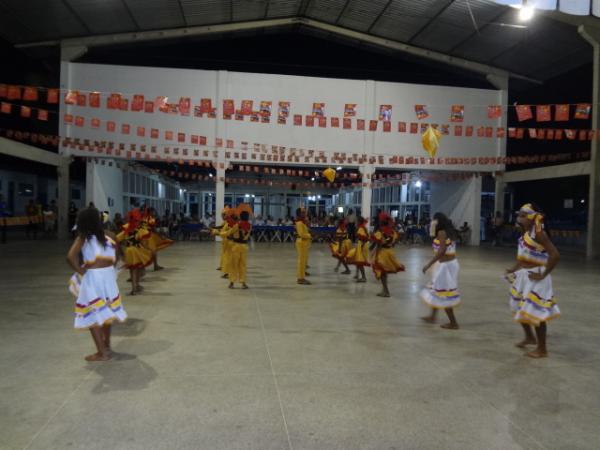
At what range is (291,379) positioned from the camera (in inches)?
159

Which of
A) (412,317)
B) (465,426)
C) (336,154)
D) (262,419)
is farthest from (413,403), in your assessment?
(336,154)

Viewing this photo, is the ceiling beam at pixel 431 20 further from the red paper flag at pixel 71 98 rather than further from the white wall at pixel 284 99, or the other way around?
the red paper flag at pixel 71 98

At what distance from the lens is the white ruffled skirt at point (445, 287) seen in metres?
5.86

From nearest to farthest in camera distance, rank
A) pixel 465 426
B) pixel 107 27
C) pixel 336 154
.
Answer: pixel 465 426 → pixel 107 27 → pixel 336 154

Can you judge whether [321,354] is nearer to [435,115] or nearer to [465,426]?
[465,426]

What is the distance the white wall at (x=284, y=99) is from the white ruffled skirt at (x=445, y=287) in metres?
15.8

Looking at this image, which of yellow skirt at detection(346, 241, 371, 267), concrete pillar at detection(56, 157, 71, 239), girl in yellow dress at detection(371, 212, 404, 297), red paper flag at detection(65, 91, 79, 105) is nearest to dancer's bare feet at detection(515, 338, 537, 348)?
girl in yellow dress at detection(371, 212, 404, 297)

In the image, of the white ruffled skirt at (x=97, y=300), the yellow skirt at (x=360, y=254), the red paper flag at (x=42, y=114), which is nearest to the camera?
the white ruffled skirt at (x=97, y=300)

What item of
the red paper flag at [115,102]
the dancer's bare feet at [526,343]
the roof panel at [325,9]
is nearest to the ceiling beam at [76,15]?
the red paper flag at [115,102]

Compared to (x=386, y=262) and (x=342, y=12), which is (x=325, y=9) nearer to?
(x=342, y=12)

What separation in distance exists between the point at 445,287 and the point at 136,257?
16.1 feet

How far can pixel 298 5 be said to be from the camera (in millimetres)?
19828

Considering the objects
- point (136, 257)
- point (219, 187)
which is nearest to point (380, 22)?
point (219, 187)

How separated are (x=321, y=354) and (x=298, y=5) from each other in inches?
726
